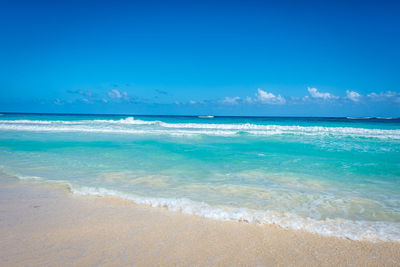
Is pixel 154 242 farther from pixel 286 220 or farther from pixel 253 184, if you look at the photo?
pixel 253 184

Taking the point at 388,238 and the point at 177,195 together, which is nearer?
the point at 388,238

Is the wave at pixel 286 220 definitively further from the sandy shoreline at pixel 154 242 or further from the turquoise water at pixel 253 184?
the sandy shoreline at pixel 154 242

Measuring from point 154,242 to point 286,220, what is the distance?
1826 mm

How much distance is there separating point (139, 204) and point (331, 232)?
9.37ft

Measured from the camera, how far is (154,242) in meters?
2.78

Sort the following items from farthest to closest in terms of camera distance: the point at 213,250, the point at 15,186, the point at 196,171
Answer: the point at 196,171 < the point at 15,186 < the point at 213,250

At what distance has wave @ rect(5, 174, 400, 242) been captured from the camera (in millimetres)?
2957

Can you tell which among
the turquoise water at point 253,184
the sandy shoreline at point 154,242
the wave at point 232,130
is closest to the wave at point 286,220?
the turquoise water at point 253,184

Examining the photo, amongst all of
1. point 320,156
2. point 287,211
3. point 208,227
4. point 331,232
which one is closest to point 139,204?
point 208,227

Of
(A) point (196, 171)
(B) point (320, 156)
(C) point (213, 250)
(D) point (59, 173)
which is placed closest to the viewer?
(C) point (213, 250)

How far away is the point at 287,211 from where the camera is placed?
3.67 m

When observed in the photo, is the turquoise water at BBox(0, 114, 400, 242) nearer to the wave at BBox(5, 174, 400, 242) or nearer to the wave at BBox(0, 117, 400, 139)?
the wave at BBox(5, 174, 400, 242)

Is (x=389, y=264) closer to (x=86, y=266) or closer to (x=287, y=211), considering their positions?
(x=287, y=211)

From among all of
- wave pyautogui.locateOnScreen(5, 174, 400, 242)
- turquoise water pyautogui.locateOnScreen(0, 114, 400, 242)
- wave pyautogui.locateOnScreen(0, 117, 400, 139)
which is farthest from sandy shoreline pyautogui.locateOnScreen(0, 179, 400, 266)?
wave pyautogui.locateOnScreen(0, 117, 400, 139)
